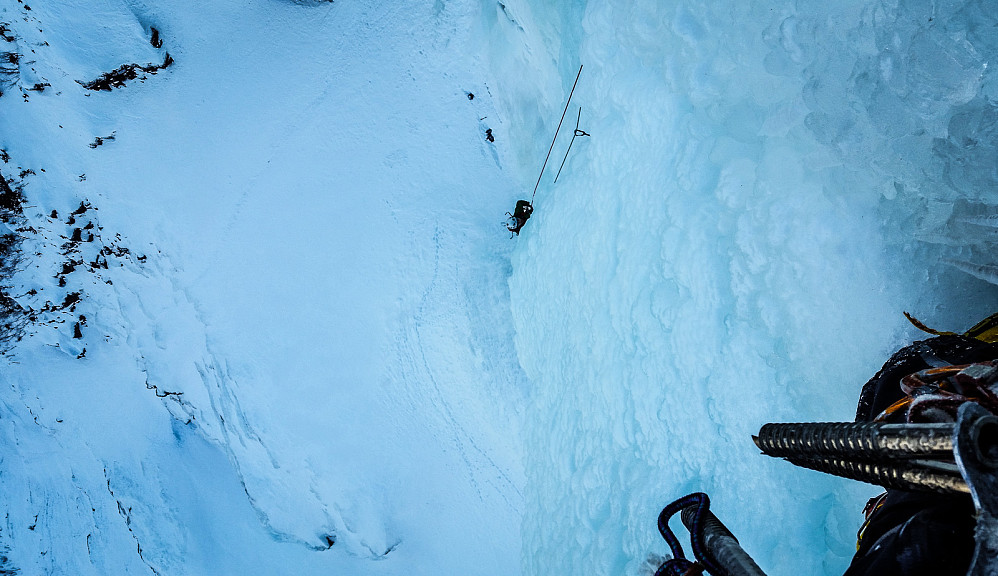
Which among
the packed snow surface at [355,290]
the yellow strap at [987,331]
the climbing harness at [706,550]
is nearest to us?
the climbing harness at [706,550]

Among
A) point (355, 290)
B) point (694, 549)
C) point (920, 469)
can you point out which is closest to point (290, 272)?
point (355, 290)

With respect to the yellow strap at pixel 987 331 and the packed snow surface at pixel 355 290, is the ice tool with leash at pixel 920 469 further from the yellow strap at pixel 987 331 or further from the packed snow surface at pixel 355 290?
the packed snow surface at pixel 355 290

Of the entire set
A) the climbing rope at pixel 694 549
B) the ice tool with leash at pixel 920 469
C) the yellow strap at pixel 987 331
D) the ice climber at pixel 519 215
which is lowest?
the ice climber at pixel 519 215

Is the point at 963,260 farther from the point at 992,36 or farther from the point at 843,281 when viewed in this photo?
the point at 992,36

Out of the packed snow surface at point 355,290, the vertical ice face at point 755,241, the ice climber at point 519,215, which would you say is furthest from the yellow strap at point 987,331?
the ice climber at point 519,215

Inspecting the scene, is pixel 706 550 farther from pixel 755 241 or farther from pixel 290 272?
pixel 290 272

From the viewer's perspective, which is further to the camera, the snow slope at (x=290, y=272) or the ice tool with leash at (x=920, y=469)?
the snow slope at (x=290, y=272)
